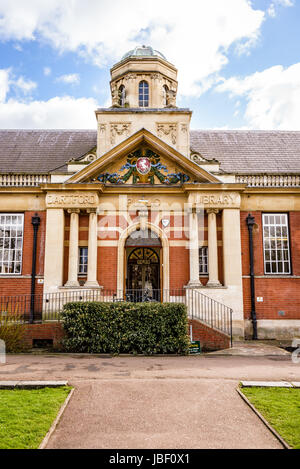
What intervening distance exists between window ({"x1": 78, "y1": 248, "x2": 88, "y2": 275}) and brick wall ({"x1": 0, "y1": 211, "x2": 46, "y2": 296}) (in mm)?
1640

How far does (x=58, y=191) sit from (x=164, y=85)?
30.3 feet

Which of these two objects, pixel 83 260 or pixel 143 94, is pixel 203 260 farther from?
pixel 143 94

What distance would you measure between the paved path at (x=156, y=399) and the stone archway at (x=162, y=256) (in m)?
4.93

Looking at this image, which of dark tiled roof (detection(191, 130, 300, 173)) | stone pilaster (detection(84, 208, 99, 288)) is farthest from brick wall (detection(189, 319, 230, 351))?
dark tiled roof (detection(191, 130, 300, 173))

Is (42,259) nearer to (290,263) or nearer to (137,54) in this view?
(290,263)

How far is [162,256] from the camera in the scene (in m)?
15.8

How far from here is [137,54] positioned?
19.9m

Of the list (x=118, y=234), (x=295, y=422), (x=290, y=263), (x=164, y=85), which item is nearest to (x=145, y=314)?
(x=118, y=234)

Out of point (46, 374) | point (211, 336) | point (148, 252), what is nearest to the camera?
point (46, 374)

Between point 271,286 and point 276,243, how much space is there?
199 centimetres

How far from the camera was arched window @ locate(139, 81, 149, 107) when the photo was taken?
19250mm

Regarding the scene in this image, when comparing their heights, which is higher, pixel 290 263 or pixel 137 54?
pixel 137 54

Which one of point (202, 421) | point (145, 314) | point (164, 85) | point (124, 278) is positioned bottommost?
point (202, 421)
